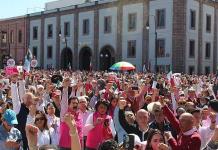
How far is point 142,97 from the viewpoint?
10266 mm

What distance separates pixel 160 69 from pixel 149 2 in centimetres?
693

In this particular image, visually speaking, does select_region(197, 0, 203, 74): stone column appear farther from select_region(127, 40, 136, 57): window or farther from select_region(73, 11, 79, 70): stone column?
select_region(73, 11, 79, 70): stone column

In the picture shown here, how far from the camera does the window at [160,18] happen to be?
43.8 metres

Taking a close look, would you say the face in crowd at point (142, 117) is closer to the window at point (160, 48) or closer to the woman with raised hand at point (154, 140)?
the woman with raised hand at point (154, 140)

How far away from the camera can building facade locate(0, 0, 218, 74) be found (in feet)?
141

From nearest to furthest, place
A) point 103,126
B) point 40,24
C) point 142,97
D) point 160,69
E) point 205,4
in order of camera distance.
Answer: point 103,126 → point 142,97 → point 160,69 → point 205,4 → point 40,24

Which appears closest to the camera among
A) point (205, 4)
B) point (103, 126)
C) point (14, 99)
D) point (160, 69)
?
point (103, 126)

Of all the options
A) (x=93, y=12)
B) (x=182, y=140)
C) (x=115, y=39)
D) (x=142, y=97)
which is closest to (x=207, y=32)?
(x=115, y=39)

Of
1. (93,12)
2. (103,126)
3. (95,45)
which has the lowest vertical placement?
(103,126)

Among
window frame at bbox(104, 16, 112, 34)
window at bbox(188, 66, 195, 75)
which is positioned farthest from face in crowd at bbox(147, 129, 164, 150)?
window frame at bbox(104, 16, 112, 34)

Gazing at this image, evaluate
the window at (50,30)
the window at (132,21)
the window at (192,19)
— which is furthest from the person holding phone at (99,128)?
the window at (50,30)

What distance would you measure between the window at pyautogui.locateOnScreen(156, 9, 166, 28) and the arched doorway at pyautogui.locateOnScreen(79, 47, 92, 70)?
10.7 metres

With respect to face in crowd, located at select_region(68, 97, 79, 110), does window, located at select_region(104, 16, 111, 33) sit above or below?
above

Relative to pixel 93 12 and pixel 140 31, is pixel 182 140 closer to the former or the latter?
pixel 140 31
